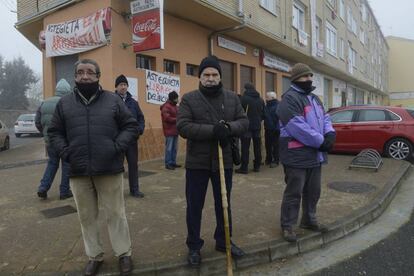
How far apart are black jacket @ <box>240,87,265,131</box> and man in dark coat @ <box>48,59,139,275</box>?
498cm

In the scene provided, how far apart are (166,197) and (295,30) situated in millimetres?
13630

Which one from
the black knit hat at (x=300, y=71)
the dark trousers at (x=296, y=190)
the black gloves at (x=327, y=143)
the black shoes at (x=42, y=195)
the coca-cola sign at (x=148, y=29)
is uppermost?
the coca-cola sign at (x=148, y=29)

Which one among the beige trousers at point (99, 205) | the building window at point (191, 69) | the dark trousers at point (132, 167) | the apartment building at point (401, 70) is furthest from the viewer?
the apartment building at point (401, 70)

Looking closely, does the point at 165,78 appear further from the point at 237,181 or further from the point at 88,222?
the point at 88,222

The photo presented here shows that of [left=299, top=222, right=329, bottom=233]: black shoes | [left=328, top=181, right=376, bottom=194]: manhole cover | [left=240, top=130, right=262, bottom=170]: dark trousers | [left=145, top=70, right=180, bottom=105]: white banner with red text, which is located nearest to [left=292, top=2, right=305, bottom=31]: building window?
[left=145, top=70, right=180, bottom=105]: white banner with red text

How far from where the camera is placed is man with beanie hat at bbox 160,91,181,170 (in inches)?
340

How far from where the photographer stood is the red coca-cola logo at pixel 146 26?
8922 millimetres

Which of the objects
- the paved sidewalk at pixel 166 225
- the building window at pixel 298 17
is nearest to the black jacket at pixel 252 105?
the paved sidewalk at pixel 166 225

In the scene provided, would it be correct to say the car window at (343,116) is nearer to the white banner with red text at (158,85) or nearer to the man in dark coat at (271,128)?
the man in dark coat at (271,128)

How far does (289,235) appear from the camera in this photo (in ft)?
14.2

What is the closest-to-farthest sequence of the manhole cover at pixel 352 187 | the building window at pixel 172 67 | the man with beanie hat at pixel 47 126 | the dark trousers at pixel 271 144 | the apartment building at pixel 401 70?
the man with beanie hat at pixel 47 126 < the manhole cover at pixel 352 187 < the dark trousers at pixel 271 144 < the building window at pixel 172 67 < the apartment building at pixel 401 70

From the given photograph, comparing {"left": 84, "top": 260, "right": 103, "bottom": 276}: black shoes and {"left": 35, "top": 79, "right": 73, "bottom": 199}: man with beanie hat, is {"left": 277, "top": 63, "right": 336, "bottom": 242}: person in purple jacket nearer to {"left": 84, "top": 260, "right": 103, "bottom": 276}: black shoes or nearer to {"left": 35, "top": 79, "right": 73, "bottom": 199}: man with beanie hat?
{"left": 84, "top": 260, "right": 103, "bottom": 276}: black shoes

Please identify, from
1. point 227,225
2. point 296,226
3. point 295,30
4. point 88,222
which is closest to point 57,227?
point 88,222

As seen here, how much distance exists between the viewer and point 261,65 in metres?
16.5
